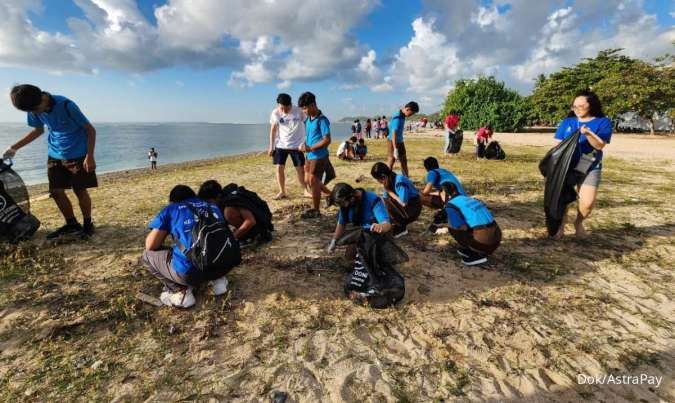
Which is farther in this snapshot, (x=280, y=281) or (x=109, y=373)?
(x=280, y=281)

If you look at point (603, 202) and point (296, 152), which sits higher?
point (296, 152)

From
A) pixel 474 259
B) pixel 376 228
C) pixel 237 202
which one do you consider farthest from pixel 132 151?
pixel 474 259

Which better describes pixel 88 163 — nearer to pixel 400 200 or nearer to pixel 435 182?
pixel 400 200

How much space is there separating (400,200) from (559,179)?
231cm

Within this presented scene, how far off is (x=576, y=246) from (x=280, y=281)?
4.50 meters

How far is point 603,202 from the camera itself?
738 centimetres

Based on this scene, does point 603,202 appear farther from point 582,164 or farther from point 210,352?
point 210,352

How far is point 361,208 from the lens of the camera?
3885mm

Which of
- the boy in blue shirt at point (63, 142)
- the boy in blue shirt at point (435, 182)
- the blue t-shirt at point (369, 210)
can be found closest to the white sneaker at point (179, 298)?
the blue t-shirt at point (369, 210)

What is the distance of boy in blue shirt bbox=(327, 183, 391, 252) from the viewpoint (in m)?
3.61

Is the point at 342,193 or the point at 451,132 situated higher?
the point at 451,132

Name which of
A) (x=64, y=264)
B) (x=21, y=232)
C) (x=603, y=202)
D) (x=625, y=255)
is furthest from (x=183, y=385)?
(x=603, y=202)

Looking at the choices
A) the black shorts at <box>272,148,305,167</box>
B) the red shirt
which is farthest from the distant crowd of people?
the red shirt

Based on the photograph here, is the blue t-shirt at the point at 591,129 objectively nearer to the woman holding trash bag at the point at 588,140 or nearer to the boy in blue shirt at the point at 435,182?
the woman holding trash bag at the point at 588,140
